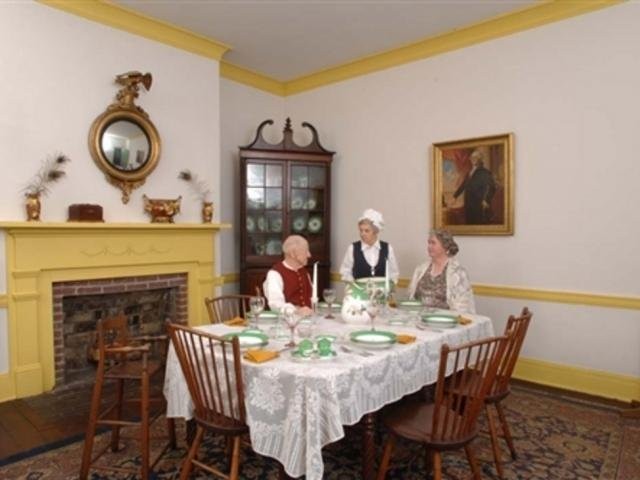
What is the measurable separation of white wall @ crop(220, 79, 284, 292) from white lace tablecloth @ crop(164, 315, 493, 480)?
305 centimetres

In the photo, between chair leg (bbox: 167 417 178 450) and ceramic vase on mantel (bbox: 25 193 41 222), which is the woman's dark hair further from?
ceramic vase on mantel (bbox: 25 193 41 222)

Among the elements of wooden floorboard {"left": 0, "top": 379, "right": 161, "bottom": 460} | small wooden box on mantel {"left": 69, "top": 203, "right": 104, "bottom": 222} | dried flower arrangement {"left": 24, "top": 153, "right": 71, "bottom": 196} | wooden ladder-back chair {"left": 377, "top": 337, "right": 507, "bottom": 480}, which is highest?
dried flower arrangement {"left": 24, "top": 153, "right": 71, "bottom": 196}

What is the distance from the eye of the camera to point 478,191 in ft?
13.5

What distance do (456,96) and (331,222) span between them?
188 centimetres

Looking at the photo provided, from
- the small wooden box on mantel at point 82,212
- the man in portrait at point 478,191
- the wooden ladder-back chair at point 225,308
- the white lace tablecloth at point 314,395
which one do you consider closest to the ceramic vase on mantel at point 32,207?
the small wooden box on mantel at point 82,212

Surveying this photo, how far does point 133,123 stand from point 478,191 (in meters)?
3.02

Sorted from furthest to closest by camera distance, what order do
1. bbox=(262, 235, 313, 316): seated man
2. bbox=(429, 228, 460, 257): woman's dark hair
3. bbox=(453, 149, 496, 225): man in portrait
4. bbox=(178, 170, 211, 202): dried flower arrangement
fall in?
bbox=(178, 170, 211, 202): dried flower arrangement
bbox=(453, 149, 496, 225): man in portrait
bbox=(429, 228, 460, 257): woman's dark hair
bbox=(262, 235, 313, 316): seated man

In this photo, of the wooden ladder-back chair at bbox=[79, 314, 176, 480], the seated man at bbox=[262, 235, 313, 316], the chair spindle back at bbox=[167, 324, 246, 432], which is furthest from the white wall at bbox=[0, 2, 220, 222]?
the chair spindle back at bbox=[167, 324, 246, 432]

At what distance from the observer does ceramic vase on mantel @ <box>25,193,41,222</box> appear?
3367mm

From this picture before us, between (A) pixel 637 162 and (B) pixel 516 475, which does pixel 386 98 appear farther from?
(B) pixel 516 475

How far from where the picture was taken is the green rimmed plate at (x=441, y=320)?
8.50 ft

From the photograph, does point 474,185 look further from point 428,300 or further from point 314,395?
point 314,395

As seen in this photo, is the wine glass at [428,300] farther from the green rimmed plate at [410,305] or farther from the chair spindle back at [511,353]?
the chair spindle back at [511,353]

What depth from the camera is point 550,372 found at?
378 cm
